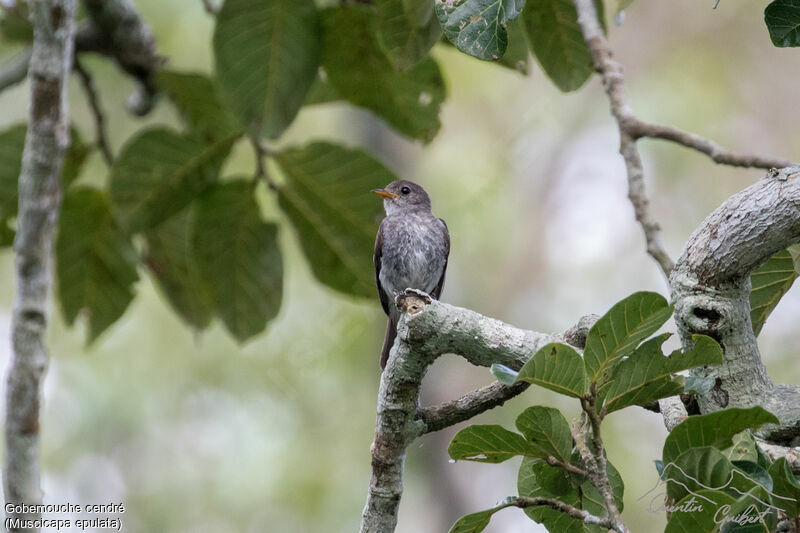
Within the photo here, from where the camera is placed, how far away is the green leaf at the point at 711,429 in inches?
68.4

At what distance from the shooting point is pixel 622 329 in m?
1.78

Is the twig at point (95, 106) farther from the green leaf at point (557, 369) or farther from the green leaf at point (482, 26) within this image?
the green leaf at point (557, 369)

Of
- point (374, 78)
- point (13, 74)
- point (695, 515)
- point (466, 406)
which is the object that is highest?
point (13, 74)

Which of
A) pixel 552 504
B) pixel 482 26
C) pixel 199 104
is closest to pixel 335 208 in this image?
pixel 199 104

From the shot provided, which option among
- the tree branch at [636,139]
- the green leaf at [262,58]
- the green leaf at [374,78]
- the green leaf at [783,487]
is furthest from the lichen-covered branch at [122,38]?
the green leaf at [783,487]

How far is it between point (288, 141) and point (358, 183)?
422 cm

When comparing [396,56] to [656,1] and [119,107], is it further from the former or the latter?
[656,1]

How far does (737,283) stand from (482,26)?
2.76 feet

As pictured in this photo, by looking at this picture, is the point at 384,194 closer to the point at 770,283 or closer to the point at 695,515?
the point at 770,283

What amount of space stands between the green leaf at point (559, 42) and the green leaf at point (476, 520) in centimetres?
205

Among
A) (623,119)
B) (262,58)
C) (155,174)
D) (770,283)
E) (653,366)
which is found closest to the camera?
(653,366)

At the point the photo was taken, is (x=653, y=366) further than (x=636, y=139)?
No

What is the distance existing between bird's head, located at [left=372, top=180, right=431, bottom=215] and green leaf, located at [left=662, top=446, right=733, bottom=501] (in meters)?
2.56

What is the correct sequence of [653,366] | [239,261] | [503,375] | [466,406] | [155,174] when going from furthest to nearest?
[239,261] < [155,174] < [466,406] < [653,366] < [503,375]
